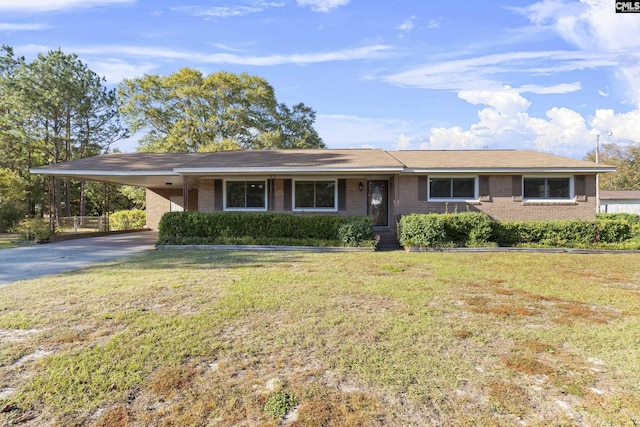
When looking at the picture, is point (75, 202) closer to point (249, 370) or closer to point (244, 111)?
point (244, 111)

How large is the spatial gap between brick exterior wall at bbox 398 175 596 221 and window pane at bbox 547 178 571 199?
0.33 meters

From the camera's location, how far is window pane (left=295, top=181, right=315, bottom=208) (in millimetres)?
14086

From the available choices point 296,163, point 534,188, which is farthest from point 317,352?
point 534,188

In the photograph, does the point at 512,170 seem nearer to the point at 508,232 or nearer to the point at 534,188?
the point at 534,188

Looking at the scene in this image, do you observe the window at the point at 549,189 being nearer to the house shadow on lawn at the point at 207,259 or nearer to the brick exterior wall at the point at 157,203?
the house shadow on lawn at the point at 207,259

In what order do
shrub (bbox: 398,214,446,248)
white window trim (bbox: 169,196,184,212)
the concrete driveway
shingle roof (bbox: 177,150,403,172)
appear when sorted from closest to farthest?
the concrete driveway < shrub (bbox: 398,214,446,248) < shingle roof (bbox: 177,150,403,172) < white window trim (bbox: 169,196,184,212)

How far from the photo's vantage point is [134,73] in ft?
91.6

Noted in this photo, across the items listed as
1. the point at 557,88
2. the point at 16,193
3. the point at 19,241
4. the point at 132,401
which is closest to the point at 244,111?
the point at 16,193

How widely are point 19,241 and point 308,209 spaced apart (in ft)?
34.8

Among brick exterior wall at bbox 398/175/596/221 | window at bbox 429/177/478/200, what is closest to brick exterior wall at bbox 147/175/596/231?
brick exterior wall at bbox 398/175/596/221

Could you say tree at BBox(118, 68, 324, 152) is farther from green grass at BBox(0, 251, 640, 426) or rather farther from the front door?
green grass at BBox(0, 251, 640, 426)

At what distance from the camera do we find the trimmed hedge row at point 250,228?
38.5 ft

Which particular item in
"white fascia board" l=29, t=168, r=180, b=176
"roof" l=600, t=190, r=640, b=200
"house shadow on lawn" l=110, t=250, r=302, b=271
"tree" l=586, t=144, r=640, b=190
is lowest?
"house shadow on lawn" l=110, t=250, r=302, b=271

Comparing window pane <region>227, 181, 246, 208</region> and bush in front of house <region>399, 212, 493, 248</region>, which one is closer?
bush in front of house <region>399, 212, 493, 248</region>
